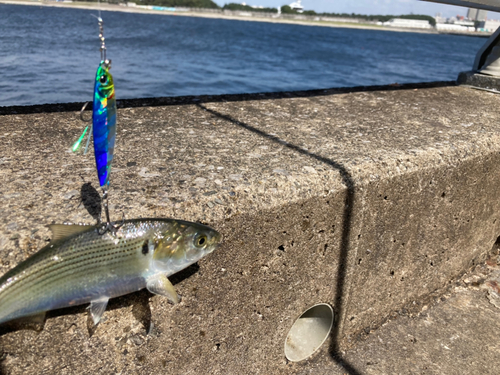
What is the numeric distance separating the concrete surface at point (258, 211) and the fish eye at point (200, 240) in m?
0.23

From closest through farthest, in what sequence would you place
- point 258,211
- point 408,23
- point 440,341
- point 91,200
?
point 91,200
point 258,211
point 440,341
point 408,23

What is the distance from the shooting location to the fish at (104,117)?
1105 millimetres

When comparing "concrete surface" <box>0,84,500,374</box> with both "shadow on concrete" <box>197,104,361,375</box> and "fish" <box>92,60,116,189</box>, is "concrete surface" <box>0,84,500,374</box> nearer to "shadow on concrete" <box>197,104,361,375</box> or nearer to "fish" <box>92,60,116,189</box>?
"shadow on concrete" <box>197,104,361,375</box>

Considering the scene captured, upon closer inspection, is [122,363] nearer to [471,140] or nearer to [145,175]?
[145,175]

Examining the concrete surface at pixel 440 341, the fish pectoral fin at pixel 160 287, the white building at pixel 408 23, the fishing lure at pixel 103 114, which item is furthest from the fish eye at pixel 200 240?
the white building at pixel 408 23

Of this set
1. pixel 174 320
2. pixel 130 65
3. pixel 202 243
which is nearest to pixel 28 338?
pixel 174 320

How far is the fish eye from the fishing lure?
26cm

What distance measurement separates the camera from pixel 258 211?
159cm

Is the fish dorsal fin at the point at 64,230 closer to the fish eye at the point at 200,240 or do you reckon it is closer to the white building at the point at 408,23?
the fish eye at the point at 200,240

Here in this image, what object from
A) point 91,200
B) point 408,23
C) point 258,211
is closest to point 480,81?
point 258,211

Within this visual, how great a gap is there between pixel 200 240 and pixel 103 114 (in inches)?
18.5

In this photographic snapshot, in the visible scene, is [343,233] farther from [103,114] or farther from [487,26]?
[487,26]

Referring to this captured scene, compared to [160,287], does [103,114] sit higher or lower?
higher

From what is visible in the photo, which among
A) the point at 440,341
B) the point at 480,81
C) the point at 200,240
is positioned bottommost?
the point at 440,341
